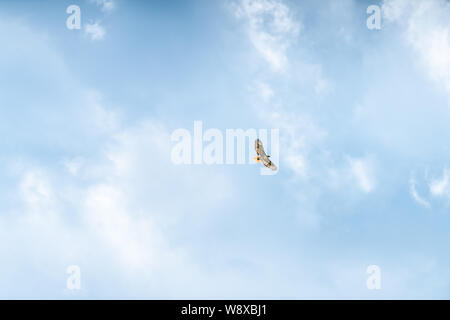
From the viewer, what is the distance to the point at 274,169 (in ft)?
170

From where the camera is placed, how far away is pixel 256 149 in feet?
154
